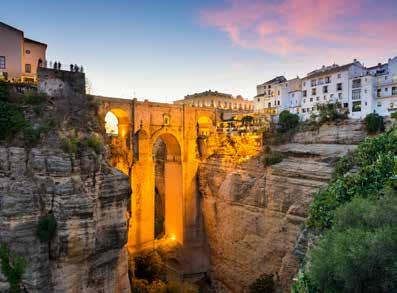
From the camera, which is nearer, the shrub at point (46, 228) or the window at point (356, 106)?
the shrub at point (46, 228)

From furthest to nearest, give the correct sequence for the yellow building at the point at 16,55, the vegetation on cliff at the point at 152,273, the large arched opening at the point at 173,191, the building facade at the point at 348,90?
the building facade at the point at 348,90 → the large arched opening at the point at 173,191 → the vegetation on cliff at the point at 152,273 → the yellow building at the point at 16,55

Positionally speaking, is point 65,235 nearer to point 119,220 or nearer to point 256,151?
point 119,220

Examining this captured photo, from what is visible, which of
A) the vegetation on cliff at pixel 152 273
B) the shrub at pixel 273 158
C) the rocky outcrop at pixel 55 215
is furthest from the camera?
the shrub at pixel 273 158

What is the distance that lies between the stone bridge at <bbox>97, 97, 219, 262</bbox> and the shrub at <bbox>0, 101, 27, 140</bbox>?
31.1 ft

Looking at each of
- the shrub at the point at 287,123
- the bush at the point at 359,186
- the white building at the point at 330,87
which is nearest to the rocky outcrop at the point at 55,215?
the bush at the point at 359,186

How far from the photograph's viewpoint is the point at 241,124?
2792cm

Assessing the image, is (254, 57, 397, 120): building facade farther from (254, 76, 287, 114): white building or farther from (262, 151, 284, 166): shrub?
(262, 151, 284, 166): shrub

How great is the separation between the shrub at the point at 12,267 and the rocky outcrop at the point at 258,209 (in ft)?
44.4

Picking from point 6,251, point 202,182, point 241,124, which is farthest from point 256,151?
point 6,251

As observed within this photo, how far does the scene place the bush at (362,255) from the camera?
20.0ft

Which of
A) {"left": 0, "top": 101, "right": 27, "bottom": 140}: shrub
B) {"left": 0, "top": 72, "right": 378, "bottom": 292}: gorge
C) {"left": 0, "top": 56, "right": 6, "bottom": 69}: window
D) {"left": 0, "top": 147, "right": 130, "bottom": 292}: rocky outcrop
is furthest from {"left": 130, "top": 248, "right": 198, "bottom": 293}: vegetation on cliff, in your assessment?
{"left": 0, "top": 56, "right": 6, "bottom": 69}: window

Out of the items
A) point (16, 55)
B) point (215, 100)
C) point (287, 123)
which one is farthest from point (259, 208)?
point (215, 100)

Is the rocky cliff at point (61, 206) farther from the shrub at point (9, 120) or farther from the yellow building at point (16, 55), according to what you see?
the yellow building at point (16, 55)

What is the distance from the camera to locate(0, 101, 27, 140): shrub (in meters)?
11.1
